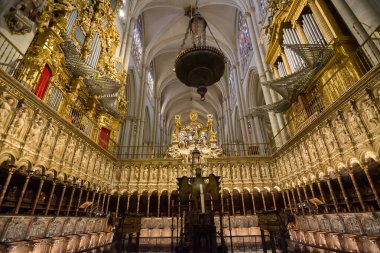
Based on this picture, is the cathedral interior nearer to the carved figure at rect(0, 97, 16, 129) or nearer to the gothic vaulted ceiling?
the carved figure at rect(0, 97, 16, 129)

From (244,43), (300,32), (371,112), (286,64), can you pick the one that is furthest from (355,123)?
(244,43)

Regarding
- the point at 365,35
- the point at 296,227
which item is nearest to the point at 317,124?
the point at 365,35

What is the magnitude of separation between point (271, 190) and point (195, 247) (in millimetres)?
7541

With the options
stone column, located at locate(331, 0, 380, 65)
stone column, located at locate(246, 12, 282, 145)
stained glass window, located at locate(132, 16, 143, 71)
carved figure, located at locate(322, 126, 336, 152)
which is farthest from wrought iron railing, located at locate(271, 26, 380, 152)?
stained glass window, located at locate(132, 16, 143, 71)

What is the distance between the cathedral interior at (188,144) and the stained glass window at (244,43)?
2712 mm

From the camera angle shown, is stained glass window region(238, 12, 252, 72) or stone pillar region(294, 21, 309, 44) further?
stained glass window region(238, 12, 252, 72)

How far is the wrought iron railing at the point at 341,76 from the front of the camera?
5.80 metres

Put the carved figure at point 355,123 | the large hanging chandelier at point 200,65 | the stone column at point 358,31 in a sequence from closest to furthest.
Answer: the carved figure at point 355,123 < the stone column at point 358,31 < the large hanging chandelier at point 200,65

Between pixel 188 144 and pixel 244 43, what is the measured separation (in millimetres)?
12900

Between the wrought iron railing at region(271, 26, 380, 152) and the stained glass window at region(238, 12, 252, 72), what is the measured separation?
11.1 m

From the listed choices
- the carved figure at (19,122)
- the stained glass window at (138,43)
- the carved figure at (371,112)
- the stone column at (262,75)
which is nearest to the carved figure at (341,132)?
the carved figure at (371,112)

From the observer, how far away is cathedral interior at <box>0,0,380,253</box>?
541cm

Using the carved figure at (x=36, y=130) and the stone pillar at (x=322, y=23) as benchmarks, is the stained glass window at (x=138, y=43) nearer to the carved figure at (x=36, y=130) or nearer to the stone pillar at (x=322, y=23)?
the carved figure at (x=36, y=130)

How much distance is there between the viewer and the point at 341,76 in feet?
22.8
